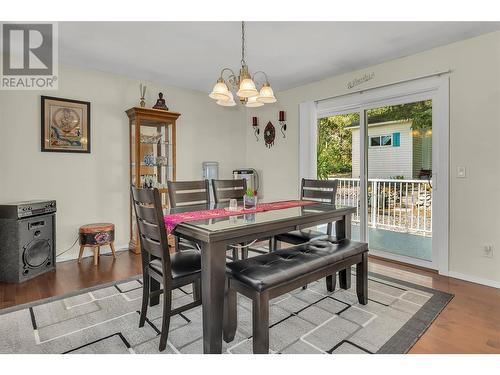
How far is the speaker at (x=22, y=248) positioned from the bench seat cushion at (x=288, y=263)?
88.8 inches

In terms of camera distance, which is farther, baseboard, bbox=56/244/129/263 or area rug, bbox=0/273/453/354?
baseboard, bbox=56/244/129/263

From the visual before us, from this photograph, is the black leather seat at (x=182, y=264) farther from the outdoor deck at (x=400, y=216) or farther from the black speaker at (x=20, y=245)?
the outdoor deck at (x=400, y=216)

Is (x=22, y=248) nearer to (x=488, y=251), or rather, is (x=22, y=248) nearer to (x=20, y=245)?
(x=20, y=245)

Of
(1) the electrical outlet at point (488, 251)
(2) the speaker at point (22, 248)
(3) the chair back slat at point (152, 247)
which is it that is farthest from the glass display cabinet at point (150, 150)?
(1) the electrical outlet at point (488, 251)

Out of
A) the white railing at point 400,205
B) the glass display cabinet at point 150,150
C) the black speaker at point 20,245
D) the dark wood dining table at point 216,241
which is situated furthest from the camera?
the glass display cabinet at point 150,150

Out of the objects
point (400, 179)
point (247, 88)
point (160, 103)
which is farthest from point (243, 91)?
point (400, 179)

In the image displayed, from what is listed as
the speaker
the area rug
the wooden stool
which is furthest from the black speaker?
the area rug

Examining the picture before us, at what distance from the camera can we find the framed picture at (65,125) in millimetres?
3309

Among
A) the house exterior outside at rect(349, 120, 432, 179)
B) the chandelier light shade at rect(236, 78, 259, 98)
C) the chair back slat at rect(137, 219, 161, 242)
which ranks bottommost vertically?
the chair back slat at rect(137, 219, 161, 242)

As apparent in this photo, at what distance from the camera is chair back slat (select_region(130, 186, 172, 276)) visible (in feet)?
5.52

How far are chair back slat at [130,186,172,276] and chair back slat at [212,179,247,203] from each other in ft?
3.80

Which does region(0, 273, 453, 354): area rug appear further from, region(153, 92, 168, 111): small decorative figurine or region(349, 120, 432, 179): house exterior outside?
region(153, 92, 168, 111): small decorative figurine

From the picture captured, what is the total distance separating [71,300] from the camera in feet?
7.88
